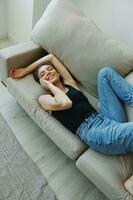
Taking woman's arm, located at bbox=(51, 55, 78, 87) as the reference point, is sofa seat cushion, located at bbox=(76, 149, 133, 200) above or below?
below

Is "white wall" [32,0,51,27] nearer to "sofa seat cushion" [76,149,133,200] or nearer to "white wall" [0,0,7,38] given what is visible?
"white wall" [0,0,7,38]

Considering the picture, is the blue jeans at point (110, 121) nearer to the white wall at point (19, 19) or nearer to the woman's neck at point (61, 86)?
the woman's neck at point (61, 86)

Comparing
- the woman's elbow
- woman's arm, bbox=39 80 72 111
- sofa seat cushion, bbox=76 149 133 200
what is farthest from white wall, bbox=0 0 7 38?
sofa seat cushion, bbox=76 149 133 200

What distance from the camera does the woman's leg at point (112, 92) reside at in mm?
1570

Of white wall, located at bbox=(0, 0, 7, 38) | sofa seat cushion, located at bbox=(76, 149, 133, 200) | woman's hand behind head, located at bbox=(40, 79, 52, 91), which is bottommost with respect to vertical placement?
sofa seat cushion, located at bbox=(76, 149, 133, 200)

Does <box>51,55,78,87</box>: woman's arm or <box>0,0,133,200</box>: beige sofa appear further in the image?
<box>51,55,78,87</box>: woman's arm

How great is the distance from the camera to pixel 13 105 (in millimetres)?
2068

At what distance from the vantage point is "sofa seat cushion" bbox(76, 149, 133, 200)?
124cm

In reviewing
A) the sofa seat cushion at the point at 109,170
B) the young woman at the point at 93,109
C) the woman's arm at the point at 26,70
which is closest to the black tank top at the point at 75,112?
the young woman at the point at 93,109

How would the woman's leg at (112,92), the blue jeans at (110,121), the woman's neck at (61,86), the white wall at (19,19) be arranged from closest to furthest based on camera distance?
the blue jeans at (110,121), the woman's leg at (112,92), the woman's neck at (61,86), the white wall at (19,19)

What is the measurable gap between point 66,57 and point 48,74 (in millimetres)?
216

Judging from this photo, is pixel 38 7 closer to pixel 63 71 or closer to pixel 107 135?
pixel 63 71

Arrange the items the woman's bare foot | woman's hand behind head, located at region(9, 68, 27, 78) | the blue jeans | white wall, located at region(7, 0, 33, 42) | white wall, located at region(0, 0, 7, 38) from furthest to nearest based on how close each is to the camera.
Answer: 1. white wall, located at region(0, 0, 7, 38)
2. white wall, located at region(7, 0, 33, 42)
3. woman's hand behind head, located at region(9, 68, 27, 78)
4. the blue jeans
5. the woman's bare foot

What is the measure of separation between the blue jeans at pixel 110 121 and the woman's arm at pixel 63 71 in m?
0.24
